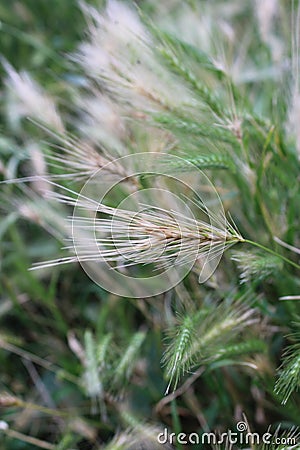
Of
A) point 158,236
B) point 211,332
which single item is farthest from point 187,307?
point 158,236

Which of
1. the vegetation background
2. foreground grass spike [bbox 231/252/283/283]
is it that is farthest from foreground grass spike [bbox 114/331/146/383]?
foreground grass spike [bbox 231/252/283/283]

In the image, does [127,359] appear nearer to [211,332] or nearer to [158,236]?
[211,332]

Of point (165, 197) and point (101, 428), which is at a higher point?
point (165, 197)

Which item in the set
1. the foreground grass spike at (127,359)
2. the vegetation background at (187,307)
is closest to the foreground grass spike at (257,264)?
the vegetation background at (187,307)

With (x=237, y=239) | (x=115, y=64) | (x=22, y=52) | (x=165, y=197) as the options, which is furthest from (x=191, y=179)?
(x=22, y=52)

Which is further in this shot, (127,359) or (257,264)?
(127,359)

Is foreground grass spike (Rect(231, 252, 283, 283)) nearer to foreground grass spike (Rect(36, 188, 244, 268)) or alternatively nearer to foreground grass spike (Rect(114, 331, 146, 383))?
foreground grass spike (Rect(36, 188, 244, 268))

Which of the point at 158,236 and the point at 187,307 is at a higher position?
the point at 158,236

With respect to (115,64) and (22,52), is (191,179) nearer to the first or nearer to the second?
(115,64)
